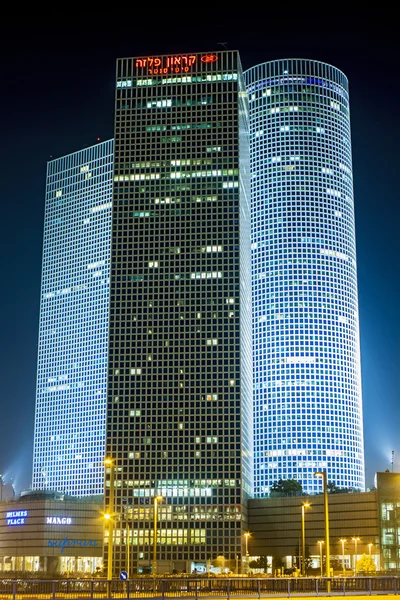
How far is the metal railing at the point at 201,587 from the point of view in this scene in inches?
2589

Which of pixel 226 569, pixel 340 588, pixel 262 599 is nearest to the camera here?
pixel 262 599

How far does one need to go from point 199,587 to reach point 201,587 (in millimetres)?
483

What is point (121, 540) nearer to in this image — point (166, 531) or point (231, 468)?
point (166, 531)

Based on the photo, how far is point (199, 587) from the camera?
6938 cm

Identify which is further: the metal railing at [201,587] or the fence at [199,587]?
the metal railing at [201,587]

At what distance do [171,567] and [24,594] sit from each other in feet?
434

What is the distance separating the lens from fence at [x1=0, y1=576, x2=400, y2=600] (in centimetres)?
6562

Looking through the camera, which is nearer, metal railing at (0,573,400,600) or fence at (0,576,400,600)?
fence at (0,576,400,600)

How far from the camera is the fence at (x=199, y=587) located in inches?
2584

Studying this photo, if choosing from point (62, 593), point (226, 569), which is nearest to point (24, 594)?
point (62, 593)

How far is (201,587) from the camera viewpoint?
6981cm

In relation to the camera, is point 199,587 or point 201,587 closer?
point 199,587

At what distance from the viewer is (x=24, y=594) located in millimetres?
66812

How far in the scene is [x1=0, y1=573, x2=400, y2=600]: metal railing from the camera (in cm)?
6575
